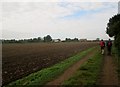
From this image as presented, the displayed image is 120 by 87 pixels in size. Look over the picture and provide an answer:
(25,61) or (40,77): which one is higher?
(40,77)

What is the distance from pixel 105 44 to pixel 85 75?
1710cm

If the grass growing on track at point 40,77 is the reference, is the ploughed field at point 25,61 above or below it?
below

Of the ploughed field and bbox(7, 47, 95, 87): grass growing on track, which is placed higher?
bbox(7, 47, 95, 87): grass growing on track

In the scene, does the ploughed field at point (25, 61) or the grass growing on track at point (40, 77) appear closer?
the grass growing on track at point (40, 77)

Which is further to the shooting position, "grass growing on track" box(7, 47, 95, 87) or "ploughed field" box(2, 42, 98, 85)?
"ploughed field" box(2, 42, 98, 85)

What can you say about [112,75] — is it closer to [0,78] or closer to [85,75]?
[85,75]

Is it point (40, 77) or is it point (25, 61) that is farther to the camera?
point (25, 61)

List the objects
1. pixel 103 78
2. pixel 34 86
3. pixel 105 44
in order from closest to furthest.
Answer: pixel 34 86, pixel 103 78, pixel 105 44

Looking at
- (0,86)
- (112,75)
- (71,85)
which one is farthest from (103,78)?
(0,86)

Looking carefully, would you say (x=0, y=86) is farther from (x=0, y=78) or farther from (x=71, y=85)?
(x=71, y=85)

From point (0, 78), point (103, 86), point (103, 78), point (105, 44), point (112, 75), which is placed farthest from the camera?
point (105, 44)

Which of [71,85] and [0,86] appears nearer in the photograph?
[71,85]

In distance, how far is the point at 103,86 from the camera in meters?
10.3

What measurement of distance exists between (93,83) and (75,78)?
59.7 inches
